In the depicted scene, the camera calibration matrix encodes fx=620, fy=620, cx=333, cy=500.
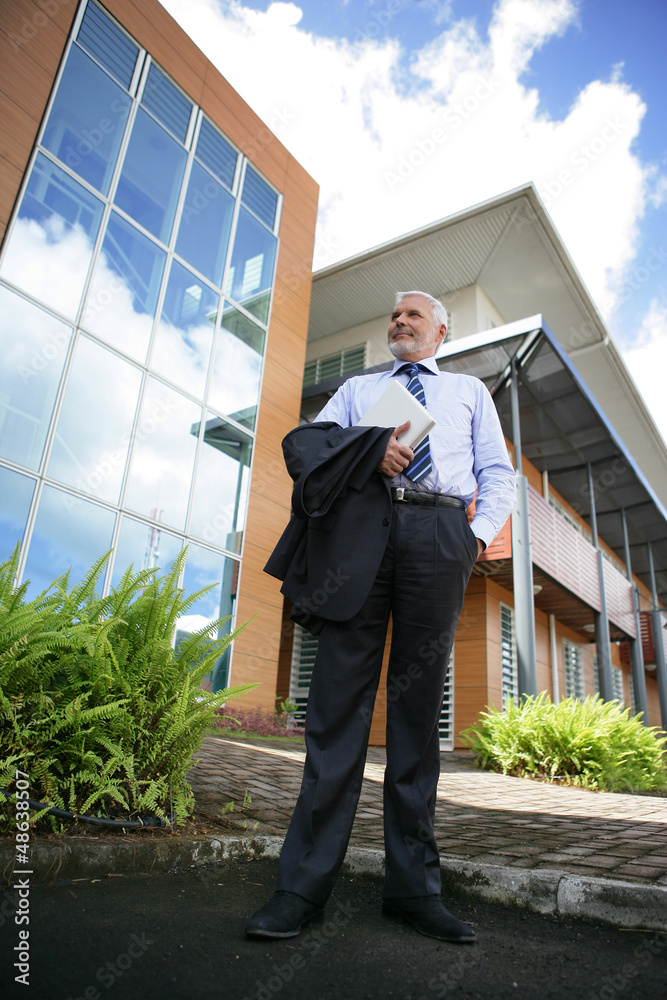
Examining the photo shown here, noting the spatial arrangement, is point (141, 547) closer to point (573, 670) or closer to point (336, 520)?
point (336, 520)

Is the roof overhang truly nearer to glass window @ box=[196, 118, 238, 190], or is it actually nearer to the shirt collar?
glass window @ box=[196, 118, 238, 190]

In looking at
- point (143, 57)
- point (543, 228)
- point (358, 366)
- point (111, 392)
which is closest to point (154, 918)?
point (111, 392)

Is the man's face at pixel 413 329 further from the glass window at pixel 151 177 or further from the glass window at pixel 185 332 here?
the glass window at pixel 151 177

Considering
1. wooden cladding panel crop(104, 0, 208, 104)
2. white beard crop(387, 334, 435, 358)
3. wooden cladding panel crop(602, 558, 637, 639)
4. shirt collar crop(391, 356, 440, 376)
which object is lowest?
shirt collar crop(391, 356, 440, 376)

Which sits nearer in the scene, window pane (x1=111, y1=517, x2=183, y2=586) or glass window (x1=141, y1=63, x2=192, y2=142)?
window pane (x1=111, y1=517, x2=183, y2=586)

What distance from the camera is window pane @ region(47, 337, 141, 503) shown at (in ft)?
28.4

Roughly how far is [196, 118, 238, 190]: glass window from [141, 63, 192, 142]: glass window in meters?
0.40

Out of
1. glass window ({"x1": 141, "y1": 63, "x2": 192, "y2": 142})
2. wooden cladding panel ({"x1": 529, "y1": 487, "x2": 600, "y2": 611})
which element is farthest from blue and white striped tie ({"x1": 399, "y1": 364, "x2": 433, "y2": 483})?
glass window ({"x1": 141, "y1": 63, "x2": 192, "y2": 142})

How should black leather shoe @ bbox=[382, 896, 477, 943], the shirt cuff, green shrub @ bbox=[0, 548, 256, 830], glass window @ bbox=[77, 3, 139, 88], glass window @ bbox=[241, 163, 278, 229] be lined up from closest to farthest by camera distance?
black leather shoe @ bbox=[382, 896, 477, 943] < green shrub @ bbox=[0, 548, 256, 830] < the shirt cuff < glass window @ bbox=[77, 3, 139, 88] < glass window @ bbox=[241, 163, 278, 229]

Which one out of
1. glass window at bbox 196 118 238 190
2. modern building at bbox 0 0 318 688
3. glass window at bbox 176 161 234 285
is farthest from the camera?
glass window at bbox 196 118 238 190

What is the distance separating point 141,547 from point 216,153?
313 inches

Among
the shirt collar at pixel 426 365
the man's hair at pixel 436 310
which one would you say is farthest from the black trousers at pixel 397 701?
the man's hair at pixel 436 310

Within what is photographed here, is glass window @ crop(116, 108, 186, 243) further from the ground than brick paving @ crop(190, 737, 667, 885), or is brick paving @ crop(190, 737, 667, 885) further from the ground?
glass window @ crop(116, 108, 186, 243)

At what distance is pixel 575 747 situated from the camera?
6.43 meters
